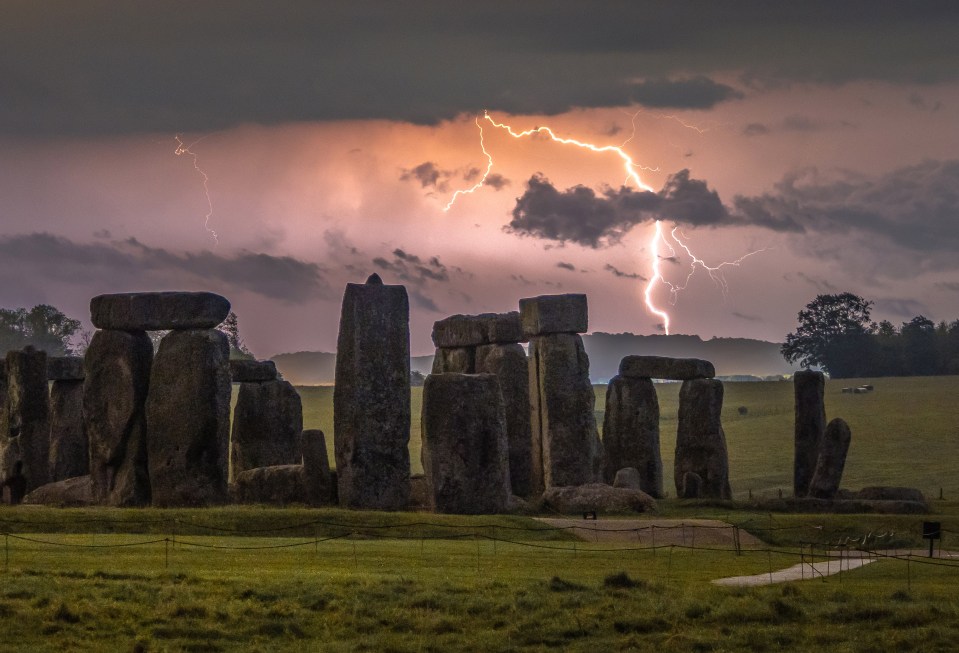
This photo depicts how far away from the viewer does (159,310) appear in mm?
32188

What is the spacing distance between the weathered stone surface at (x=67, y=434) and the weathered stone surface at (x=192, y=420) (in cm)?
755

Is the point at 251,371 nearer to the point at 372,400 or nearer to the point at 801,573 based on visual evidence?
the point at 372,400

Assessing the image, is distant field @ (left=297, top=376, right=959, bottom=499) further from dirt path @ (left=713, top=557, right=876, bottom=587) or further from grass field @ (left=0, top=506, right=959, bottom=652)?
grass field @ (left=0, top=506, right=959, bottom=652)

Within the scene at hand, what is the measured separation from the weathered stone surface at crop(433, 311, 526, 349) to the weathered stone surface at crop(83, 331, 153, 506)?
31.2 ft

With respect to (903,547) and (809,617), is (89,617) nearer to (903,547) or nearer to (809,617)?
(809,617)

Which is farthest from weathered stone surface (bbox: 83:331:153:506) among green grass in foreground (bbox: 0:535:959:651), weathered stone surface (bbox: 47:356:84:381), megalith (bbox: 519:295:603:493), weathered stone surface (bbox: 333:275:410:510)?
megalith (bbox: 519:295:603:493)

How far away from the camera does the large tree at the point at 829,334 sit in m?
93.5

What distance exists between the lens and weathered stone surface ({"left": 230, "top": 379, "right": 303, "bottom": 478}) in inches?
1626

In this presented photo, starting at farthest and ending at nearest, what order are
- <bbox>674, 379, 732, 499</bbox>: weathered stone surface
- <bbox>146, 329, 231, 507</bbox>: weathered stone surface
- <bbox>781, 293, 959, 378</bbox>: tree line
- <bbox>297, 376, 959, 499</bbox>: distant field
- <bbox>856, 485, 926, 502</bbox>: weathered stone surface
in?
<bbox>781, 293, 959, 378</bbox>: tree line < <bbox>297, 376, 959, 499</bbox>: distant field < <bbox>674, 379, 732, 499</bbox>: weathered stone surface < <bbox>856, 485, 926, 502</bbox>: weathered stone surface < <bbox>146, 329, 231, 507</bbox>: weathered stone surface

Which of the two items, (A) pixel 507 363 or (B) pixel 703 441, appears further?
(B) pixel 703 441

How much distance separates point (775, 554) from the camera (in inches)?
1009

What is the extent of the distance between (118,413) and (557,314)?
11351 millimetres

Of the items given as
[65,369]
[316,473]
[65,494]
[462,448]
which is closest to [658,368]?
[462,448]

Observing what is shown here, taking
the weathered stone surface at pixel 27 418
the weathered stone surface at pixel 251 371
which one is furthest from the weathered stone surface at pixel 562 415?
the weathered stone surface at pixel 27 418
